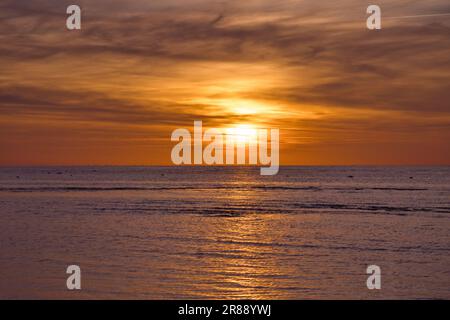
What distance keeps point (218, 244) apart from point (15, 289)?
13.2 meters

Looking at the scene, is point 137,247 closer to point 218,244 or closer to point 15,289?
point 218,244

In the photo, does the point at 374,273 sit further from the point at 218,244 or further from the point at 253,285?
the point at 218,244

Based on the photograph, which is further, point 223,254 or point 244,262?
point 223,254

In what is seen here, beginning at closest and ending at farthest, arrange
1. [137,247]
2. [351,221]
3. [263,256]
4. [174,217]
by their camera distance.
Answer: [263,256], [137,247], [351,221], [174,217]

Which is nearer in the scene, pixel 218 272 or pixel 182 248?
pixel 218 272

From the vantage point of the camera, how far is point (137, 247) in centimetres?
2850

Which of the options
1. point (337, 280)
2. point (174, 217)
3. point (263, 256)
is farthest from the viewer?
point (174, 217)

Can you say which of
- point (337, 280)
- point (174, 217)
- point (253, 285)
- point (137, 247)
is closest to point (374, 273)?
point (337, 280)

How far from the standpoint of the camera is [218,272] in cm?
2234

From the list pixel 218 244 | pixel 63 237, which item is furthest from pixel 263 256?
pixel 63 237

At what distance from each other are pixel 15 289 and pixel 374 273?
46.2 feet

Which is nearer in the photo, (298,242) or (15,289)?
(15,289)
